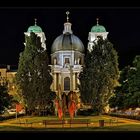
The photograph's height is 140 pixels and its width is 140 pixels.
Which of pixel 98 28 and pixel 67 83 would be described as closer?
pixel 67 83

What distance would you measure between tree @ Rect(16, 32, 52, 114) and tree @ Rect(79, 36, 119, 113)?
3.43m

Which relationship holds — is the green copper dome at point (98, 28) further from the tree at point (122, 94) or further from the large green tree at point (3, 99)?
the large green tree at point (3, 99)

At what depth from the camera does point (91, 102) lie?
3994 centimetres

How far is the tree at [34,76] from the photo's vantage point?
3856 centimetres

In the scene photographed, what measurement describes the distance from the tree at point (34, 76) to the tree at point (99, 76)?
135 inches

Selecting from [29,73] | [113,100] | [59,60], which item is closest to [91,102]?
[113,100]

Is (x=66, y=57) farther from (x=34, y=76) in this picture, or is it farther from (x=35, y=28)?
(x=34, y=76)

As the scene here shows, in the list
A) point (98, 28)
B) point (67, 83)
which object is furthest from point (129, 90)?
point (98, 28)

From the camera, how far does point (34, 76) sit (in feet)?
129

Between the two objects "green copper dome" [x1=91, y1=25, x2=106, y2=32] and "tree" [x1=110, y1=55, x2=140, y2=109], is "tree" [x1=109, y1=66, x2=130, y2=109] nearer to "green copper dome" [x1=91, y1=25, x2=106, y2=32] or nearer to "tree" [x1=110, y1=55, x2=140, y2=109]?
"tree" [x1=110, y1=55, x2=140, y2=109]

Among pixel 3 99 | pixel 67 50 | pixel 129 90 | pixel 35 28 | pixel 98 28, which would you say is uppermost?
pixel 35 28

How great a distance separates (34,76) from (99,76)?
5579 mm

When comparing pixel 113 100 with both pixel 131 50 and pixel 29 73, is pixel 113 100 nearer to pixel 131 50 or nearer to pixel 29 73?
pixel 29 73

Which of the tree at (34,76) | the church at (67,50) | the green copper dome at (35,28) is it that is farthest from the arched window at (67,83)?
the tree at (34,76)
